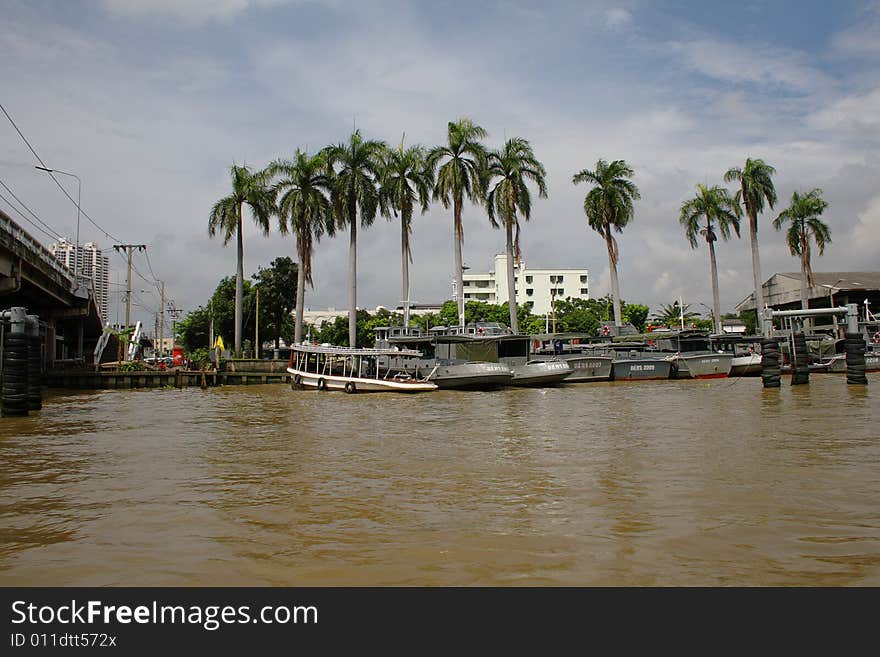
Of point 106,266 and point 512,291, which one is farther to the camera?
point 106,266

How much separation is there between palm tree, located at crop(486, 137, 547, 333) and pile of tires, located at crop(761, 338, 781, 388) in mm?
19880

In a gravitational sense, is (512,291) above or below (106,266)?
below

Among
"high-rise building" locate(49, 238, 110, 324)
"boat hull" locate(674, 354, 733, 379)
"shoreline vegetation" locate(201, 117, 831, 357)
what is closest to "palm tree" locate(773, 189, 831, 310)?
"shoreline vegetation" locate(201, 117, 831, 357)

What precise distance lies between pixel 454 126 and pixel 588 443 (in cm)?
3592

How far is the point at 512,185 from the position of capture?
4481 cm

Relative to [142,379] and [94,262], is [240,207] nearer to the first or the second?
[142,379]

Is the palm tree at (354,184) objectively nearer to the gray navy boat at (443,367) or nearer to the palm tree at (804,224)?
the gray navy boat at (443,367)

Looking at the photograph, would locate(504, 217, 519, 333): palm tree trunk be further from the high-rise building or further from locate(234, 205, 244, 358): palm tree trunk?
the high-rise building

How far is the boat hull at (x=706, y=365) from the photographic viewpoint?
118 ft

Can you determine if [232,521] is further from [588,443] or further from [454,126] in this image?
[454,126]

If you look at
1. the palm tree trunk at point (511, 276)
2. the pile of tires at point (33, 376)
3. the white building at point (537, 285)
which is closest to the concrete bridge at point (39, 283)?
the pile of tires at point (33, 376)
